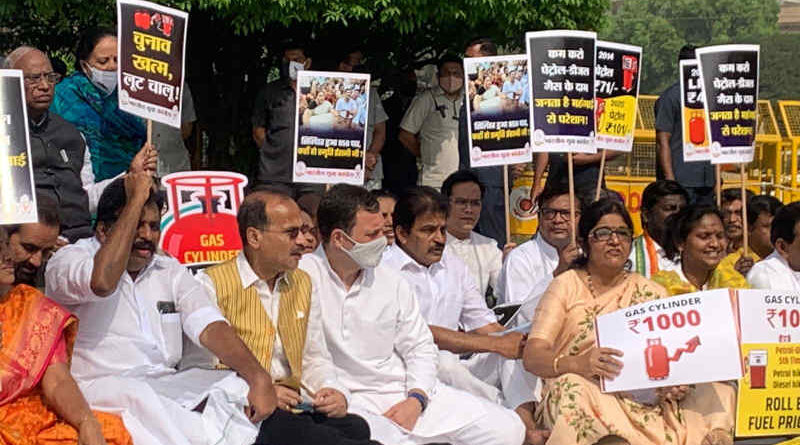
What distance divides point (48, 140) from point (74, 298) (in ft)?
5.87

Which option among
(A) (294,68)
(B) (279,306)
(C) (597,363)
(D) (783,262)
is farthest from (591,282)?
(A) (294,68)

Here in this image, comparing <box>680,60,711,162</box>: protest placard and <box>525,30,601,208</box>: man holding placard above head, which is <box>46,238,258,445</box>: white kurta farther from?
<box>680,60,711,162</box>: protest placard

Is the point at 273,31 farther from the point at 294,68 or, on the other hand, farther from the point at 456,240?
the point at 456,240

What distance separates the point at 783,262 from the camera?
8.18 meters

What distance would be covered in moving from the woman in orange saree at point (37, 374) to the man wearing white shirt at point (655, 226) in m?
3.69

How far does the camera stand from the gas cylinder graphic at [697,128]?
9.73 meters

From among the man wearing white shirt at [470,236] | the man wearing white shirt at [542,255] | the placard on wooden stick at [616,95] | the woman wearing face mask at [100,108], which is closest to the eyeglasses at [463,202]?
the man wearing white shirt at [470,236]

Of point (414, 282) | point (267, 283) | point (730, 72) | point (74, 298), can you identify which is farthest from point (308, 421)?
point (730, 72)

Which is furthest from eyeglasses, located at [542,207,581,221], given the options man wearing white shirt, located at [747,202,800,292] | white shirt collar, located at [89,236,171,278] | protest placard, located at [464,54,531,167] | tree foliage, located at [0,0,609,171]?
tree foliage, located at [0,0,609,171]

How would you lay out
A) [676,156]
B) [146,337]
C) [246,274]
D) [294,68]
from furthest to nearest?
[676,156] → [294,68] → [246,274] → [146,337]

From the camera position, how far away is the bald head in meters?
7.18

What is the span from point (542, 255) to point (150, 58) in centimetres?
266

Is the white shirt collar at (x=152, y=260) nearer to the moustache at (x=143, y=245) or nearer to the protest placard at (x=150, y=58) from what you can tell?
the moustache at (x=143, y=245)

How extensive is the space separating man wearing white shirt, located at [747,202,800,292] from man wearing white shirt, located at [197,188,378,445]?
8.97 feet
